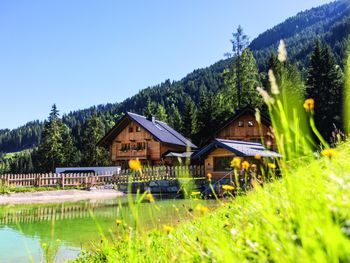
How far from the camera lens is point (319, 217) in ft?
5.35

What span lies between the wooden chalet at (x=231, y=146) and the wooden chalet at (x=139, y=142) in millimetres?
5595

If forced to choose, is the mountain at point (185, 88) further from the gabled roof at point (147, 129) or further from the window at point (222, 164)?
the window at point (222, 164)

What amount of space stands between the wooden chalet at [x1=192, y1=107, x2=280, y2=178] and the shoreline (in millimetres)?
7144

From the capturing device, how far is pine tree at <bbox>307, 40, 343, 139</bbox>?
32406mm

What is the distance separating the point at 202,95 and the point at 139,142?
1410 cm

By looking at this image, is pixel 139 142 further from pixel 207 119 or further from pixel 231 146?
pixel 231 146

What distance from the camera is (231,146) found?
922 inches

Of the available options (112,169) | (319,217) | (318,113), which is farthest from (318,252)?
(112,169)

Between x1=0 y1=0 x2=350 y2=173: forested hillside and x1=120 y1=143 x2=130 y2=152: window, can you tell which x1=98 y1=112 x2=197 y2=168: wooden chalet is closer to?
x1=120 y1=143 x2=130 y2=152: window

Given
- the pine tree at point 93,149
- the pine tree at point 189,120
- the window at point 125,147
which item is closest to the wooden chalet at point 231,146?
the window at point 125,147

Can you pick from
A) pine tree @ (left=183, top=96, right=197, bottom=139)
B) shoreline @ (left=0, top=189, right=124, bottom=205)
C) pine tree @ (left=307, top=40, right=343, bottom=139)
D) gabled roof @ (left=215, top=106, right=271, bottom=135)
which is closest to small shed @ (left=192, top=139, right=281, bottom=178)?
shoreline @ (left=0, top=189, right=124, bottom=205)

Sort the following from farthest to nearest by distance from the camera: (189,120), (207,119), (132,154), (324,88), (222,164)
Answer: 1. (189,120)
2. (207,119)
3. (132,154)
4. (324,88)
5. (222,164)

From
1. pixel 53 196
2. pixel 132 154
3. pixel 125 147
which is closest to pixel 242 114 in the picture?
pixel 132 154

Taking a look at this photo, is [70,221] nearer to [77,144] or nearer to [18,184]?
[18,184]
